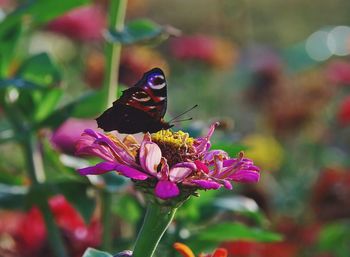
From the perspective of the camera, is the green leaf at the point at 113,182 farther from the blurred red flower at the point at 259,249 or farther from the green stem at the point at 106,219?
the blurred red flower at the point at 259,249

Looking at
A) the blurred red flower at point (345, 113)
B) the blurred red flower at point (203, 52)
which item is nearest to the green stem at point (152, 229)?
the blurred red flower at point (345, 113)

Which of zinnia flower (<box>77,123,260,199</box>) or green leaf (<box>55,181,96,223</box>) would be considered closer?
zinnia flower (<box>77,123,260,199</box>)

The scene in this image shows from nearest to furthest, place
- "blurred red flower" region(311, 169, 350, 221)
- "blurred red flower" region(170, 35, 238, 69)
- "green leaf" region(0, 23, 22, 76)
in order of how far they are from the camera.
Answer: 1. "green leaf" region(0, 23, 22, 76)
2. "blurred red flower" region(311, 169, 350, 221)
3. "blurred red flower" region(170, 35, 238, 69)

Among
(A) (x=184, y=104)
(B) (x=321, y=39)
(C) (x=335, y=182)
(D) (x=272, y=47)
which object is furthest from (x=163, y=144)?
(D) (x=272, y=47)

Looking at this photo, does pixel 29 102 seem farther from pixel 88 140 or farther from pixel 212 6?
pixel 212 6

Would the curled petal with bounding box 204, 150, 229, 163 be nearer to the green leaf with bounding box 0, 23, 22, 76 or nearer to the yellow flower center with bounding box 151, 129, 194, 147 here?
the yellow flower center with bounding box 151, 129, 194, 147

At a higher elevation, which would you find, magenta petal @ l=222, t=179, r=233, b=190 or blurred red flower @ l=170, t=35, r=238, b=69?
blurred red flower @ l=170, t=35, r=238, b=69

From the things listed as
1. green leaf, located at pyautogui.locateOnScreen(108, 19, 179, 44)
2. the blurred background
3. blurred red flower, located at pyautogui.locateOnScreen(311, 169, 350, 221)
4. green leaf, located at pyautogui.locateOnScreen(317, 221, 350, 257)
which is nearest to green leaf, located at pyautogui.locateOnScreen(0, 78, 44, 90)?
the blurred background

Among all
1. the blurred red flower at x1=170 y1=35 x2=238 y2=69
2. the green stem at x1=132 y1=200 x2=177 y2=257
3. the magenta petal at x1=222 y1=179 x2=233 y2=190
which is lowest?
the green stem at x1=132 y1=200 x2=177 y2=257
